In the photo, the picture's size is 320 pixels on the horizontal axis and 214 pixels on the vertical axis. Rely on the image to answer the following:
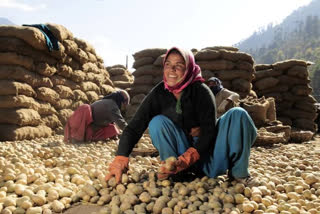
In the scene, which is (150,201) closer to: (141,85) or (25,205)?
(25,205)

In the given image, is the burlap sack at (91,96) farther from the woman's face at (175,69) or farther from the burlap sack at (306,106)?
the burlap sack at (306,106)

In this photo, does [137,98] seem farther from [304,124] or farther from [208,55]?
[304,124]

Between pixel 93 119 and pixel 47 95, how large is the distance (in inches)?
50.6

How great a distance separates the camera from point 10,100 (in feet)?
15.8

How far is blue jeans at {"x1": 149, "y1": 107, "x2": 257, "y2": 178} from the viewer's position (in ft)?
6.85

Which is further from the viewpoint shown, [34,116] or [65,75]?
[65,75]

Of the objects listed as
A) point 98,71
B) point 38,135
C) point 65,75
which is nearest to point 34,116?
point 38,135

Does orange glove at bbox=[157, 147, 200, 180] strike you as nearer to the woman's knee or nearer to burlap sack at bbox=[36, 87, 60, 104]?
the woman's knee

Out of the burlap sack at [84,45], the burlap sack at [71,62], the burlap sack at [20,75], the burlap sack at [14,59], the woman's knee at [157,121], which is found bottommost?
the woman's knee at [157,121]

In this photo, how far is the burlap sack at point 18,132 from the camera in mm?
4723

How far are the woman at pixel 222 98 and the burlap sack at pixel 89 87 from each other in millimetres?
→ 3177

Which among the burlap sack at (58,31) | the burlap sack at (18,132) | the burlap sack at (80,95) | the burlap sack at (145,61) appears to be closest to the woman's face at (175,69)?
the burlap sack at (18,132)

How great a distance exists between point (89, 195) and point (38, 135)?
3545 mm

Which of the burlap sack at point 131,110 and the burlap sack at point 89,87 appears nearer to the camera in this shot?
the burlap sack at point 89,87
